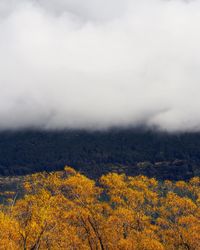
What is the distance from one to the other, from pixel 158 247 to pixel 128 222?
1116 centimetres

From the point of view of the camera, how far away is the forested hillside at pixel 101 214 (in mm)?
81812

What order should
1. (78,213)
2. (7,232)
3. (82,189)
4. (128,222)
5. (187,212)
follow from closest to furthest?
1. (7,232)
2. (82,189)
3. (78,213)
4. (128,222)
5. (187,212)

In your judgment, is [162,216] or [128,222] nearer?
[128,222]

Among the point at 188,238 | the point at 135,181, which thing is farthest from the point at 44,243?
the point at 188,238

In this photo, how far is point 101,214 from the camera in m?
94.4

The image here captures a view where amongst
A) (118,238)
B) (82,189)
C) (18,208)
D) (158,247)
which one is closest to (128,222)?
(118,238)

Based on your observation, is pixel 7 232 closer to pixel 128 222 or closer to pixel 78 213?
pixel 78 213

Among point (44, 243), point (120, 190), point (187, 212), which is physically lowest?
point (44, 243)

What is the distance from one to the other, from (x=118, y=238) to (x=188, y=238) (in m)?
16.7

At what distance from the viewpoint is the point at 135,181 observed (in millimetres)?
95438

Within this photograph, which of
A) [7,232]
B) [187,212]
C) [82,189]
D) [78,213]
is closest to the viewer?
[7,232]

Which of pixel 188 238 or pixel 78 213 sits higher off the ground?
pixel 78 213

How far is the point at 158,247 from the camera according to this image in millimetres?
83625

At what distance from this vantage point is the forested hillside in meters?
81.8
